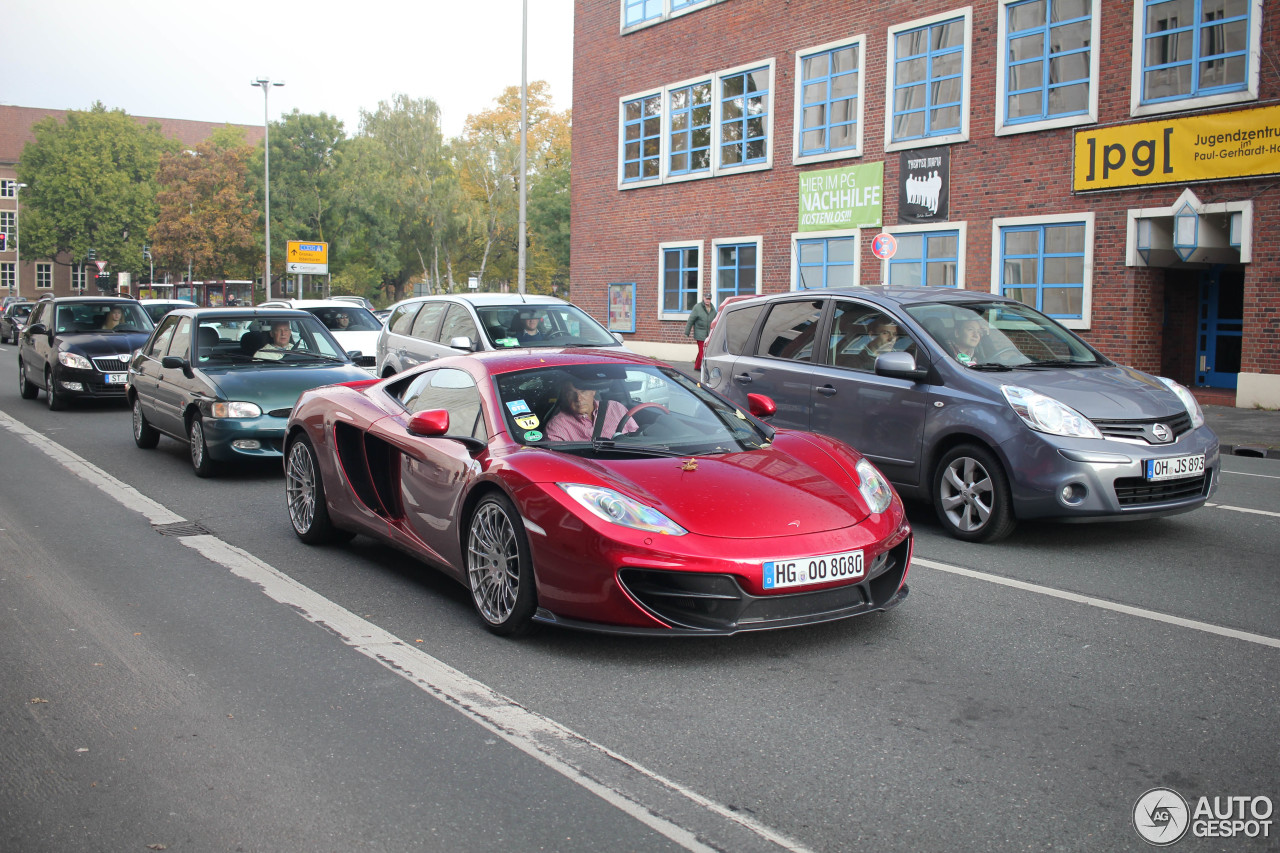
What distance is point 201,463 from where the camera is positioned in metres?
9.98

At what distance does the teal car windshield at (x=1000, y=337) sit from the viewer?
786 centimetres

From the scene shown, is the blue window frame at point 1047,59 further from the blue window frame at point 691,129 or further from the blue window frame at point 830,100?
the blue window frame at point 691,129

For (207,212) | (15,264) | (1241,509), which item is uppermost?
(207,212)

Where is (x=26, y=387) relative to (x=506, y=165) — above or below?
below

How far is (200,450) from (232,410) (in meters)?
0.54

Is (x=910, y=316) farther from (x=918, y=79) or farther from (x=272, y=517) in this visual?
(x=918, y=79)

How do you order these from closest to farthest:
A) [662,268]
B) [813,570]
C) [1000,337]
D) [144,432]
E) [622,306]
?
[813,570]
[1000,337]
[144,432]
[662,268]
[622,306]

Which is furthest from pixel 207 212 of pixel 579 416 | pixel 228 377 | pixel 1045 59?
pixel 579 416

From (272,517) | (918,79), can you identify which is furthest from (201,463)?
(918,79)

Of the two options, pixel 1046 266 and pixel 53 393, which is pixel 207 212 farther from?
pixel 1046 266

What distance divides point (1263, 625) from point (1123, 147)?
16.1 metres

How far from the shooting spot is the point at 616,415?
5.69 metres

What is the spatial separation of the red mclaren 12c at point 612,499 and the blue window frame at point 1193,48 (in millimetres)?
15314

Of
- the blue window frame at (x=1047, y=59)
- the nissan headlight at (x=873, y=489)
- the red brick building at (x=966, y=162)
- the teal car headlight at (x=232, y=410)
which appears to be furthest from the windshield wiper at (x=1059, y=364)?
the blue window frame at (x=1047, y=59)
